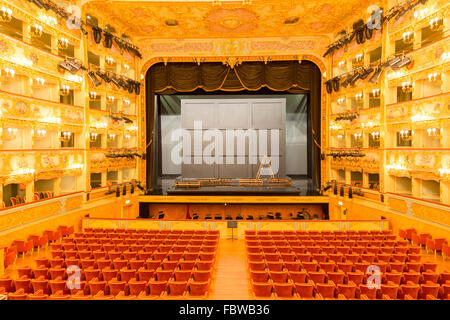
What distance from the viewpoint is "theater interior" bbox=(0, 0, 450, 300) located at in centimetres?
649

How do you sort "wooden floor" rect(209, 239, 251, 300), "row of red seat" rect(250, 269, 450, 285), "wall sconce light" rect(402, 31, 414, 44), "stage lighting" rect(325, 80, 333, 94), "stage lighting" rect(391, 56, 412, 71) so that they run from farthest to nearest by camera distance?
"stage lighting" rect(325, 80, 333, 94) < "wall sconce light" rect(402, 31, 414, 44) < "stage lighting" rect(391, 56, 412, 71) < "wooden floor" rect(209, 239, 251, 300) < "row of red seat" rect(250, 269, 450, 285)

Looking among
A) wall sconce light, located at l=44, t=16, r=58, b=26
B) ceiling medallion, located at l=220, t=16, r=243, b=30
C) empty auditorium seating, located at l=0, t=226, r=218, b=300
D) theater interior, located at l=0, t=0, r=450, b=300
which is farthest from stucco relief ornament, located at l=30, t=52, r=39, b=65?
ceiling medallion, located at l=220, t=16, r=243, b=30

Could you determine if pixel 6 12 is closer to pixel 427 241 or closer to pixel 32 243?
pixel 32 243

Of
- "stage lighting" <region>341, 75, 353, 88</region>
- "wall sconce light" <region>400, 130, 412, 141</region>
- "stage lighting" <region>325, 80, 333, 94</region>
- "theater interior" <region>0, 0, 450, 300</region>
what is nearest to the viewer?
"theater interior" <region>0, 0, 450, 300</region>

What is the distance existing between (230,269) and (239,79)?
557 inches

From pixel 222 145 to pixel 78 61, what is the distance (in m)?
12.7

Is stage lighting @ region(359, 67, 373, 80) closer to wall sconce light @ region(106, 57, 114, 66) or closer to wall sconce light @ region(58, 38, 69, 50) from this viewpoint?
wall sconce light @ region(106, 57, 114, 66)

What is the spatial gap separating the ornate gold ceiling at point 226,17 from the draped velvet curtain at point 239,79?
6.51 ft

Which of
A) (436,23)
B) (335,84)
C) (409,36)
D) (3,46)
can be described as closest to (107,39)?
(3,46)

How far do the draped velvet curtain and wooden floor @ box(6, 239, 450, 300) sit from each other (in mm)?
9651

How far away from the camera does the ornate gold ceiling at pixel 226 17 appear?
1452cm
